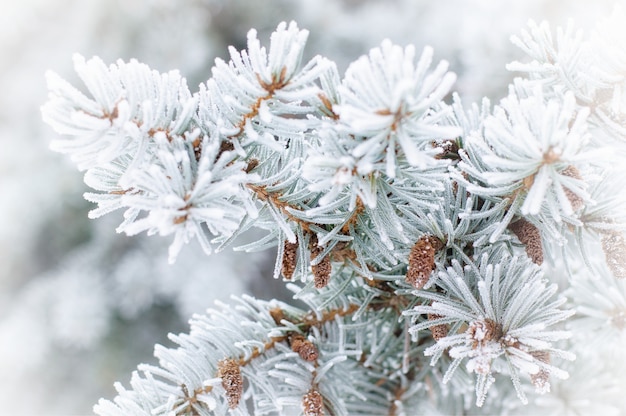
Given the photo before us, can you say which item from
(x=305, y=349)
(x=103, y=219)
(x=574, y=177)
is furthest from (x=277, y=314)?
(x=103, y=219)

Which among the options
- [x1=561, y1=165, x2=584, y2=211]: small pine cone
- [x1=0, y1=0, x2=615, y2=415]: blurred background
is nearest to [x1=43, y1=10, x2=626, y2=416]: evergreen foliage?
[x1=561, y1=165, x2=584, y2=211]: small pine cone

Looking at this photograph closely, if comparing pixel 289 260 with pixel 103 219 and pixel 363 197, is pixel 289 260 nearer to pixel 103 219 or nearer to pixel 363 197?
pixel 363 197

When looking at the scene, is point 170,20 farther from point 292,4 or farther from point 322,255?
point 322,255

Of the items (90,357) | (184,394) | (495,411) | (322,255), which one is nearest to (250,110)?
(322,255)

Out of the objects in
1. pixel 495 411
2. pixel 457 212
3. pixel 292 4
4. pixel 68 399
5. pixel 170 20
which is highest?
pixel 170 20

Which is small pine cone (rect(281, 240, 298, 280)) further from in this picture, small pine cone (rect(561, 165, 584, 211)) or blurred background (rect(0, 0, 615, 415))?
blurred background (rect(0, 0, 615, 415))

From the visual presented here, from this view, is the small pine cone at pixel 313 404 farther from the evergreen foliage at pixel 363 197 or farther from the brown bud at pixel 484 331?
the brown bud at pixel 484 331

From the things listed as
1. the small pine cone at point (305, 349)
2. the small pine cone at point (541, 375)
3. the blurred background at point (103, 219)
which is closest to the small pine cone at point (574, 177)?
the small pine cone at point (541, 375)
